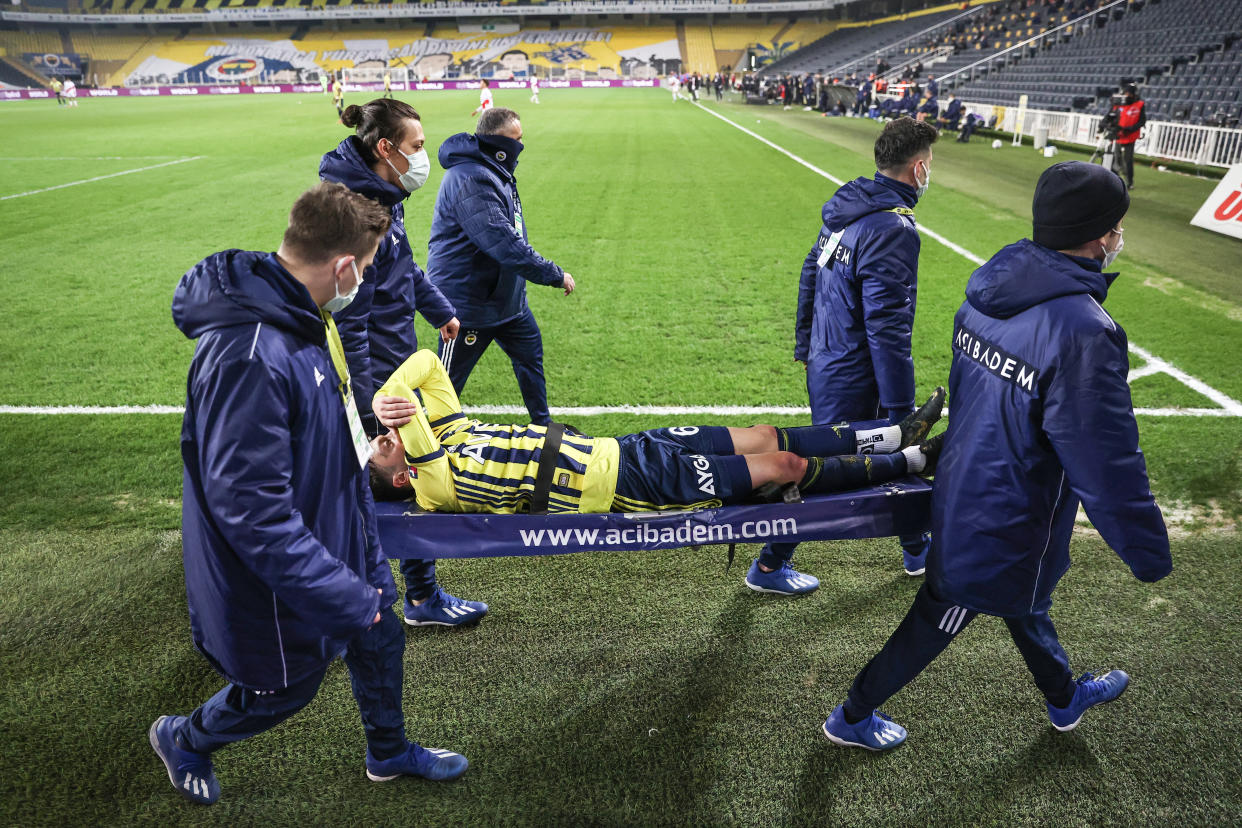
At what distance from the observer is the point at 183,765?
2.62 meters

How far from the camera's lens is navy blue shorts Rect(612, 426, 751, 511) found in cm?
324

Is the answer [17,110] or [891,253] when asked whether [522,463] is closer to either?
[891,253]

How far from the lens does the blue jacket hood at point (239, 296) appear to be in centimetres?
192

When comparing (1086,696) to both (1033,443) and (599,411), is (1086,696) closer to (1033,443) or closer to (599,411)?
(1033,443)

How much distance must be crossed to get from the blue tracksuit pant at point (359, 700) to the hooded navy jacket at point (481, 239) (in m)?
2.54

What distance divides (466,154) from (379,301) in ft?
3.91

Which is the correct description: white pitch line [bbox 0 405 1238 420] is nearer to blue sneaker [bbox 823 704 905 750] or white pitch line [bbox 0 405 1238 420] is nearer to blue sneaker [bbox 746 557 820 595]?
blue sneaker [bbox 746 557 820 595]

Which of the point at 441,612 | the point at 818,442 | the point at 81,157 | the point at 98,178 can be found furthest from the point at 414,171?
the point at 81,157

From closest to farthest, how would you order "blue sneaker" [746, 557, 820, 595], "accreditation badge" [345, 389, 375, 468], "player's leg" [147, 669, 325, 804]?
"accreditation badge" [345, 389, 375, 468]
"player's leg" [147, 669, 325, 804]
"blue sneaker" [746, 557, 820, 595]

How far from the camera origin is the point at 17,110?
40156 mm

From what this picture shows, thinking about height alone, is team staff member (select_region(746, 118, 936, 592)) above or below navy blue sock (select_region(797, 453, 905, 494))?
above

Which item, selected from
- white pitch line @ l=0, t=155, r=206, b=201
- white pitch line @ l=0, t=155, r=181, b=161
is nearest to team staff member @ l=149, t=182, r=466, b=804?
white pitch line @ l=0, t=155, r=206, b=201

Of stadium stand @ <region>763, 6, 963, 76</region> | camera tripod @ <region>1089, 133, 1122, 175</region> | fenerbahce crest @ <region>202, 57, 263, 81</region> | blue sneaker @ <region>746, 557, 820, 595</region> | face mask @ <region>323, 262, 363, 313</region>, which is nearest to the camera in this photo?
face mask @ <region>323, 262, 363, 313</region>

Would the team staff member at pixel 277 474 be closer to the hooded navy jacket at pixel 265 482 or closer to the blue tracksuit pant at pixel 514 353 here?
the hooded navy jacket at pixel 265 482
